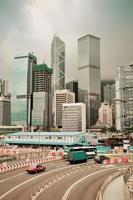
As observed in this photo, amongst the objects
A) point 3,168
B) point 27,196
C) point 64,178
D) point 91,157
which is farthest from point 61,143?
point 27,196

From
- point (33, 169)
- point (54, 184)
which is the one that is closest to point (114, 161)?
point (33, 169)

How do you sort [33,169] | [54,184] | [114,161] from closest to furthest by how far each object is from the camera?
1. [54,184]
2. [33,169]
3. [114,161]

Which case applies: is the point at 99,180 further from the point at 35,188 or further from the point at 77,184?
the point at 35,188

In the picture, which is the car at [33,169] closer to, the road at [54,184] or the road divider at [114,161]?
the road at [54,184]

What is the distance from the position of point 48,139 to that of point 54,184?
11696 centimetres

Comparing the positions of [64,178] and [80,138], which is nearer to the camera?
[64,178]

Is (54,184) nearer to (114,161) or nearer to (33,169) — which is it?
(33,169)

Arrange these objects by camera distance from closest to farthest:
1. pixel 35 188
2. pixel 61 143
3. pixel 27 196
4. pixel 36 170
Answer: pixel 27 196, pixel 35 188, pixel 36 170, pixel 61 143

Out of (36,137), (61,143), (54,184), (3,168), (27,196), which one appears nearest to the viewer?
(27,196)

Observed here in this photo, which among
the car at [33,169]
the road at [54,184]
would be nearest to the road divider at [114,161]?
the road at [54,184]

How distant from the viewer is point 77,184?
138 ft

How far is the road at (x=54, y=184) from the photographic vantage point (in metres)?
34.8

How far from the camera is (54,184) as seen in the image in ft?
137

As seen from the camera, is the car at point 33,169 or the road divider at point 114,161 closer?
the car at point 33,169
